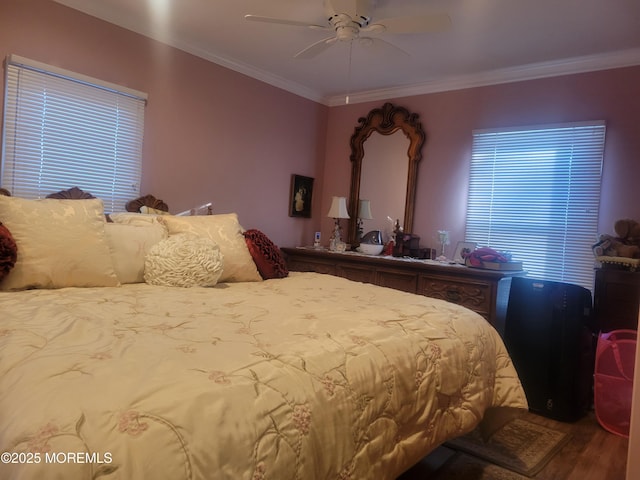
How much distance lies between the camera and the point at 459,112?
12.3ft

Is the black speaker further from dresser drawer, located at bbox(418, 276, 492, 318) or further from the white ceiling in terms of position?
the white ceiling

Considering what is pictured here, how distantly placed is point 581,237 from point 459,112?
1410 millimetres

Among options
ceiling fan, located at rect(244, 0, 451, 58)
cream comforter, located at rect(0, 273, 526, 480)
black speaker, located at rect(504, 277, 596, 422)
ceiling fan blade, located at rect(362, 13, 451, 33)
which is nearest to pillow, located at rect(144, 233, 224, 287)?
cream comforter, located at rect(0, 273, 526, 480)

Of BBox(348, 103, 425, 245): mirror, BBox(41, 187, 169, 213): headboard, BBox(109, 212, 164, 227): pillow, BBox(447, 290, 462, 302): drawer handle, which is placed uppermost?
BBox(348, 103, 425, 245): mirror

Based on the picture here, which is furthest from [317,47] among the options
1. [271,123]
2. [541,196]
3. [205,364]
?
[205,364]

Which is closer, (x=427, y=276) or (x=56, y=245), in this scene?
(x=56, y=245)

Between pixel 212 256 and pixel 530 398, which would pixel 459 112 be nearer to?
pixel 530 398

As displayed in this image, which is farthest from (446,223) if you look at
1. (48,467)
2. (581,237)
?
(48,467)

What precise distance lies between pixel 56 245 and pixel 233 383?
1276 mm

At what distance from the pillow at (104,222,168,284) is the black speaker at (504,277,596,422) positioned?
2212mm

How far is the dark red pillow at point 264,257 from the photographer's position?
2.48 meters

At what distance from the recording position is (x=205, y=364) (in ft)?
3.22

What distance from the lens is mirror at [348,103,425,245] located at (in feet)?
13.0

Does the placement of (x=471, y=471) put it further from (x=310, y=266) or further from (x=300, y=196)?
(x=300, y=196)
